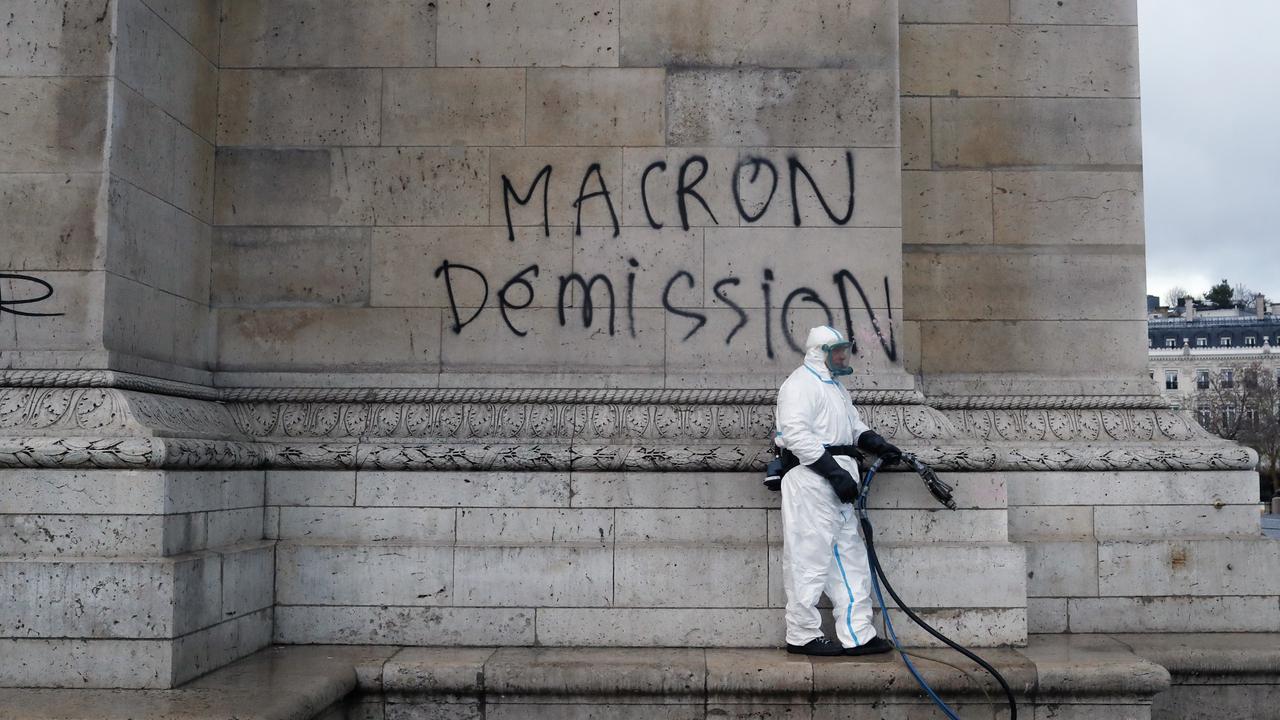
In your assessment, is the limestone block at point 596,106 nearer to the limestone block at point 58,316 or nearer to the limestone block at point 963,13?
the limestone block at point 963,13

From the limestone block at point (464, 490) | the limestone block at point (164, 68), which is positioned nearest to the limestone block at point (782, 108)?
the limestone block at point (464, 490)

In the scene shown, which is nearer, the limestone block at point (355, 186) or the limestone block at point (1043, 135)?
the limestone block at point (355, 186)

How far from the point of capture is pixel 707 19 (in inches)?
374

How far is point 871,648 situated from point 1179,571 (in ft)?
9.88

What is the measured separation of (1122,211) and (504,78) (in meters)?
5.58

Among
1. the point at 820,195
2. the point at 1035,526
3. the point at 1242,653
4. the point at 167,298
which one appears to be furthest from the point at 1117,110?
the point at 167,298

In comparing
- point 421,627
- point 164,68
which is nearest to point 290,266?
point 164,68

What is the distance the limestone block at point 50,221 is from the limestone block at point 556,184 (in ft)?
9.75

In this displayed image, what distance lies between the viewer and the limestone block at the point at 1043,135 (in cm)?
1049

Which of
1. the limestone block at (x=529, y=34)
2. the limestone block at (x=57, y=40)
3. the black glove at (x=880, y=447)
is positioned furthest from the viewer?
the limestone block at (x=529, y=34)

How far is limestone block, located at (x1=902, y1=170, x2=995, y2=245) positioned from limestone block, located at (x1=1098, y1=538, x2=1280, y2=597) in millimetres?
2934

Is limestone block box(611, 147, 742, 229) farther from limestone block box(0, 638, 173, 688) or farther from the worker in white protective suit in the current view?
limestone block box(0, 638, 173, 688)

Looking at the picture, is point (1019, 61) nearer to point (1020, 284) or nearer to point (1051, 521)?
point (1020, 284)

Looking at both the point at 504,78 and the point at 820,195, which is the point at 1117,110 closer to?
the point at 820,195
